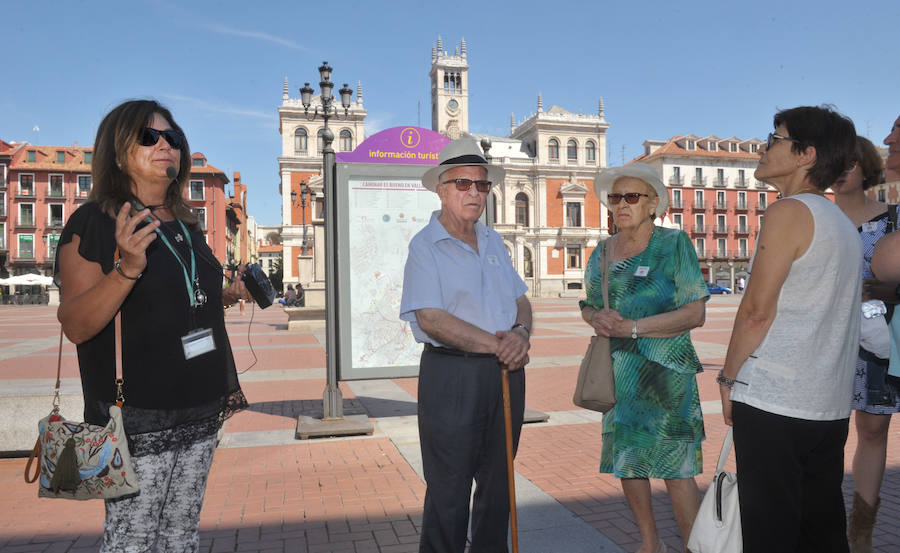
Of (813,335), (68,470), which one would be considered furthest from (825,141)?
(68,470)

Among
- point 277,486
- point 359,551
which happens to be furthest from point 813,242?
Result: point 277,486

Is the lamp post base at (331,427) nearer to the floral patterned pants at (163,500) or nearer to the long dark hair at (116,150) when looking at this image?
the floral patterned pants at (163,500)

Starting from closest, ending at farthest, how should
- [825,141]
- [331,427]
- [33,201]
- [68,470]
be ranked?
[68,470], [825,141], [331,427], [33,201]

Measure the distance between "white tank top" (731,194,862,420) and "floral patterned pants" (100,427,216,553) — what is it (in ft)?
6.30

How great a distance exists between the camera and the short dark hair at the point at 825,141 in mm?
2268

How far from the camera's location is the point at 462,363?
2.55 meters

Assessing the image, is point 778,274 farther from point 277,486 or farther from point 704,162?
point 704,162

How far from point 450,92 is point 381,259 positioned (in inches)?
2626

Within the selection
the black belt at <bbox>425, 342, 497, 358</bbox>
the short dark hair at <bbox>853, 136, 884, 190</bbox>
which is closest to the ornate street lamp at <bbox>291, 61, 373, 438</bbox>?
the black belt at <bbox>425, 342, 497, 358</bbox>

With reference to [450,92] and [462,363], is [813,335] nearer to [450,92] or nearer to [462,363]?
[462,363]

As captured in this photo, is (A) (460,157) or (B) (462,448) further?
(A) (460,157)

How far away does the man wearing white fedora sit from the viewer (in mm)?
2535

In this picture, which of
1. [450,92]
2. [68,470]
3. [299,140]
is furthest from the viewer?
[450,92]

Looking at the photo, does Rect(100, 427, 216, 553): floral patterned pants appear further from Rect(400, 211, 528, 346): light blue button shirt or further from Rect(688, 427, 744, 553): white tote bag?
Rect(688, 427, 744, 553): white tote bag
